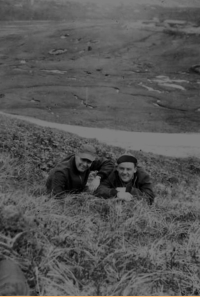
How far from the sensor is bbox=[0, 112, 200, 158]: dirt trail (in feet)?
25.4

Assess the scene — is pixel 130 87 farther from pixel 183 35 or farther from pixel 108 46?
pixel 183 35

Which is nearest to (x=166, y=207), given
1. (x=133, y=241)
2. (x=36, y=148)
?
(x=133, y=241)

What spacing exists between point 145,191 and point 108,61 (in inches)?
187

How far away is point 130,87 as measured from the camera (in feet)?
27.3

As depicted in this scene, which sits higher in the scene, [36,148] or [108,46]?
[108,46]

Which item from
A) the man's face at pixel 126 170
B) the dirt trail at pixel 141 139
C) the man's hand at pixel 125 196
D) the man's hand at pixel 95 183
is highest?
the man's face at pixel 126 170

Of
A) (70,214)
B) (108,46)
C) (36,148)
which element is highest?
(108,46)

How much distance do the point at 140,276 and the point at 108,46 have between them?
260 inches

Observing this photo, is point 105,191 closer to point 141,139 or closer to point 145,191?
point 145,191

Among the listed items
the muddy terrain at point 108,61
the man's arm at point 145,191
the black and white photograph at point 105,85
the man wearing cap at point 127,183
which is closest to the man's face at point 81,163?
the man wearing cap at point 127,183

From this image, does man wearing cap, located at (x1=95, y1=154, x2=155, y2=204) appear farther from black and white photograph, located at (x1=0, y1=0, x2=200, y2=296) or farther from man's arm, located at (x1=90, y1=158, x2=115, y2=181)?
black and white photograph, located at (x1=0, y1=0, x2=200, y2=296)

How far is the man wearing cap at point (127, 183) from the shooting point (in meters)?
4.01

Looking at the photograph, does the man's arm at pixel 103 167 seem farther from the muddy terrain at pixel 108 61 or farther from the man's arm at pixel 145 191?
the muddy terrain at pixel 108 61

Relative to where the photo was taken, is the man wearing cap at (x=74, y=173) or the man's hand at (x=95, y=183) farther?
the man's hand at (x=95, y=183)
